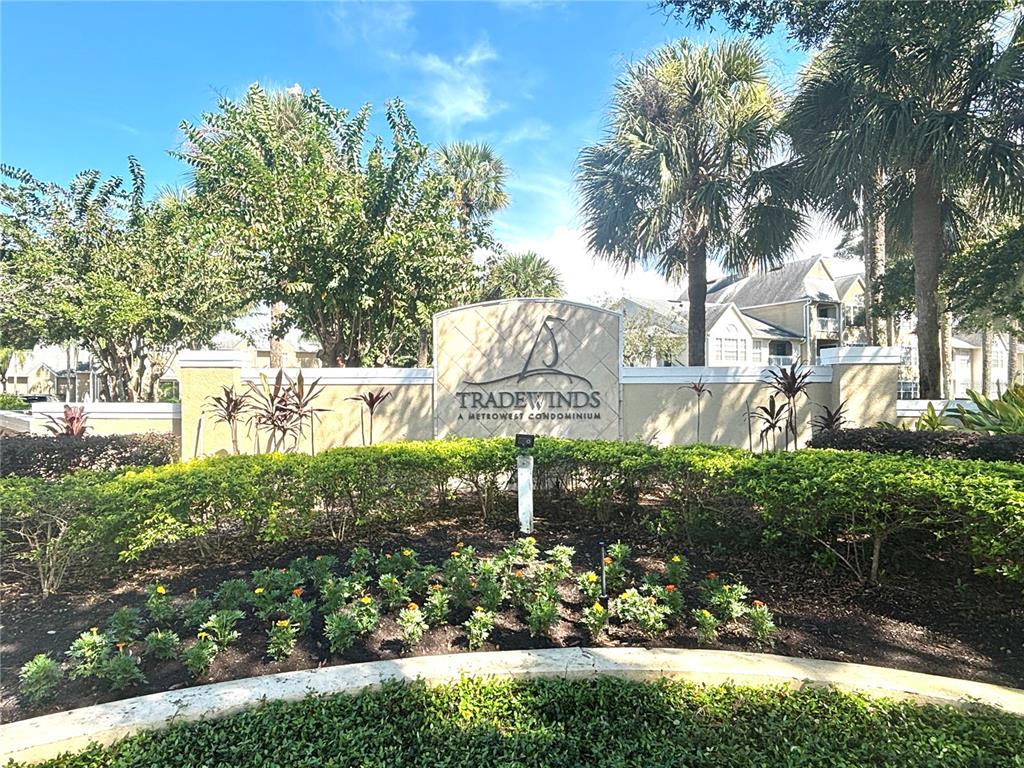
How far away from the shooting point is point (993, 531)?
300cm

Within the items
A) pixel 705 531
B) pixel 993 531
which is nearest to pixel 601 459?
pixel 705 531

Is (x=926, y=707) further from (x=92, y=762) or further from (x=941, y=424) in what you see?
(x=941, y=424)

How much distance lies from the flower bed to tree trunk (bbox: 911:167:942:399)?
8032 mm

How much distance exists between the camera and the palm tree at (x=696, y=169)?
1095 centimetres

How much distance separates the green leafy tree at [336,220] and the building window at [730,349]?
70.1 ft

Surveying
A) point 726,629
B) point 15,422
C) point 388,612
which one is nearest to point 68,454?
point 388,612

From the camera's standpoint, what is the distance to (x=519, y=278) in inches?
800

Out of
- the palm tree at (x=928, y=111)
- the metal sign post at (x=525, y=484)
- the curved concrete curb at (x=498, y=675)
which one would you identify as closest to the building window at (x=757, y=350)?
the palm tree at (x=928, y=111)

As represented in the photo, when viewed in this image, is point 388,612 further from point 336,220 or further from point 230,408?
point 336,220

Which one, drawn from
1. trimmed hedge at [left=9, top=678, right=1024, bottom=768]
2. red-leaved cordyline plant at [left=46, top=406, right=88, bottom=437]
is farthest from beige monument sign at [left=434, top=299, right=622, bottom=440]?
trimmed hedge at [left=9, top=678, right=1024, bottom=768]

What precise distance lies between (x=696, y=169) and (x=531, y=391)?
22.5 feet

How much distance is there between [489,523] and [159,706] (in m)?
3.18

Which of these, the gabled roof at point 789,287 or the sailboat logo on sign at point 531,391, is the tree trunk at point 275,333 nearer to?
the sailboat logo on sign at point 531,391

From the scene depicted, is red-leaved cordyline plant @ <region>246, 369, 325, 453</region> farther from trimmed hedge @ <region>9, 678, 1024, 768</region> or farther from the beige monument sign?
trimmed hedge @ <region>9, 678, 1024, 768</region>
